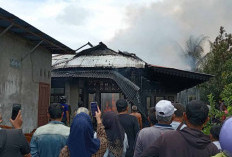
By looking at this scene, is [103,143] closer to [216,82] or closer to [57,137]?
[57,137]

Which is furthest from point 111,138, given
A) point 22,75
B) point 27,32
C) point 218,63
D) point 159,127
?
point 218,63

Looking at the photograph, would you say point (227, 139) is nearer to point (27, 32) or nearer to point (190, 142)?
point (190, 142)

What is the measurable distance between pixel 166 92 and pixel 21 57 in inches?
362

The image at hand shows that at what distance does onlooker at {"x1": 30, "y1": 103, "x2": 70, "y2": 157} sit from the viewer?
379 centimetres

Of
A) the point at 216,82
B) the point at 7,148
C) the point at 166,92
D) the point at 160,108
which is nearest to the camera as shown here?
the point at 160,108

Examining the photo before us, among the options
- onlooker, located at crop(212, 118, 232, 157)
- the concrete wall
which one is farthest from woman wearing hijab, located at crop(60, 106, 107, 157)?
the concrete wall

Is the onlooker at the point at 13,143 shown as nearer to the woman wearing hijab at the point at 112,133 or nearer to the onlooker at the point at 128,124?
the woman wearing hijab at the point at 112,133

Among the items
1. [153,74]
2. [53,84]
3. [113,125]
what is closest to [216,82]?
[153,74]

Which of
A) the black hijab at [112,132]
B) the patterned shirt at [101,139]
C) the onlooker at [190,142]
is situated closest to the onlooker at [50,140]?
the patterned shirt at [101,139]

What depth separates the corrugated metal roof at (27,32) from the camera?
25.1 feet

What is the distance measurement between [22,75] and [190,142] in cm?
888

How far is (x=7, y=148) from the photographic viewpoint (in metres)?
3.42

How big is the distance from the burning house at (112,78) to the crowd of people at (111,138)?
29.5ft

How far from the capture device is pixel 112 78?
13.5 metres
